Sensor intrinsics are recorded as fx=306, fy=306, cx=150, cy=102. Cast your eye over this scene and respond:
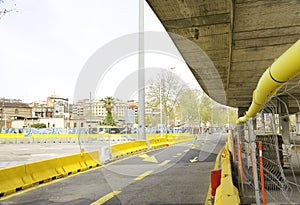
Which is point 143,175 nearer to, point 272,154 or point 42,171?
point 42,171

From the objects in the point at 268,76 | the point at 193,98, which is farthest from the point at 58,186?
the point at 193,98

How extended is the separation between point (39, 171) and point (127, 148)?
9684 millimetres

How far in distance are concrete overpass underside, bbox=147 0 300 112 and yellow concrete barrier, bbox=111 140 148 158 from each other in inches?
373

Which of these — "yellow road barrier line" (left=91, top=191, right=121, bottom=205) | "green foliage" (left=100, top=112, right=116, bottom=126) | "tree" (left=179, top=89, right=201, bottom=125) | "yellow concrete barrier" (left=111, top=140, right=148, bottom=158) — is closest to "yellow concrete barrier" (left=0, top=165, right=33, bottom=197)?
"yellow road barrier line" (left=91, top=191, right=121, bottom=205)

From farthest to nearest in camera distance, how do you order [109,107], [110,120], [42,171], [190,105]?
[110,120]
[109,107]
[190,105]
[42,171]

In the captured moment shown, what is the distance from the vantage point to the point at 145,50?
23.7 meters

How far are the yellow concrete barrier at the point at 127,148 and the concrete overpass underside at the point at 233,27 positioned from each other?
9.47 m

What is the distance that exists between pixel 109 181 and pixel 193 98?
159 feet

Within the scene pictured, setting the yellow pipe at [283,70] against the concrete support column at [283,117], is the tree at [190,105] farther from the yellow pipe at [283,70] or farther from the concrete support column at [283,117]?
the yellow pipe at [283,70]

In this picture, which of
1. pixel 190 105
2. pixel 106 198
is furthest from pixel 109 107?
pixel 106 198

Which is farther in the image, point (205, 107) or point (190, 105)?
point (205, 107)

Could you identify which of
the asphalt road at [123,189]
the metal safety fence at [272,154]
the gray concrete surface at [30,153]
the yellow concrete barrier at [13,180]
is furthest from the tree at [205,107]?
the metal safety fence at [272,154]

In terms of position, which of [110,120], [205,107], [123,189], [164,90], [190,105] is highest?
[164,90]

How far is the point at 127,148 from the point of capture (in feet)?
62.4
